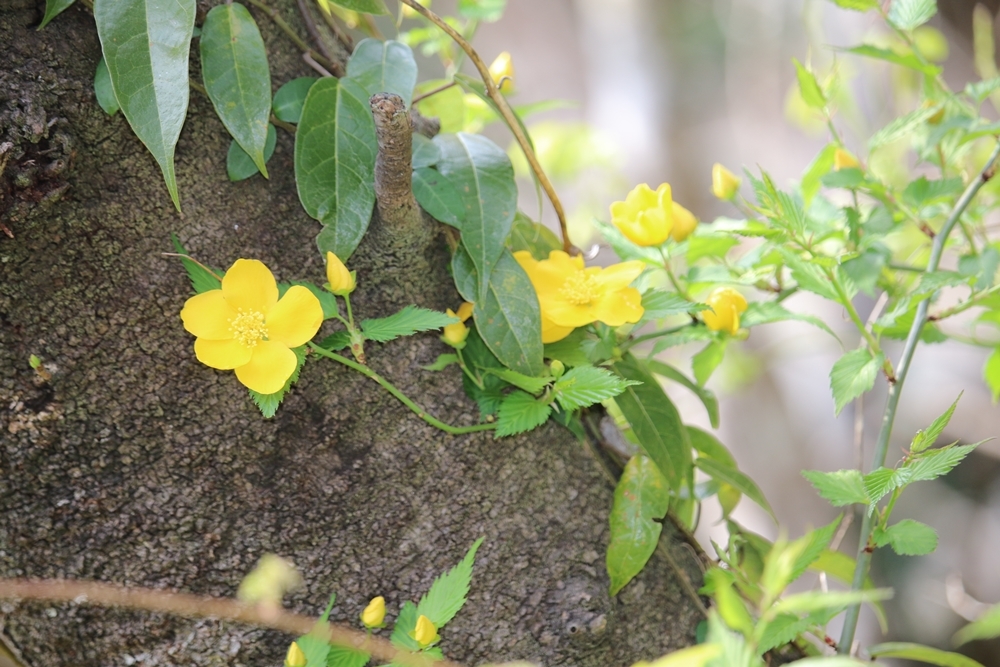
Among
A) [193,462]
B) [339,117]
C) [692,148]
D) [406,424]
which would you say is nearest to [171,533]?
[193,462]

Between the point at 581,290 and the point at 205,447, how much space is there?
316mm

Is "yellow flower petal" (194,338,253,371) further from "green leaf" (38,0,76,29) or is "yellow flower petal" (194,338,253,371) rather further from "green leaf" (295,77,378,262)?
"green leaf" (38,0,76,29)

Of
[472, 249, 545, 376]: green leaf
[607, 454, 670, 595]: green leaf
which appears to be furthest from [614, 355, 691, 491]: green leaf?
[472, 249, 545, 376]: green leaf

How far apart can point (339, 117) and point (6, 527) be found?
14.3 inches

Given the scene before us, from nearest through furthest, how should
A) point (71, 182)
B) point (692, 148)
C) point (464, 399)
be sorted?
point (71, 182)
point (464, 399)
point (692, 148)

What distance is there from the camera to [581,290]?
604 mm

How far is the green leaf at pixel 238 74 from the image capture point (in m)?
0.50

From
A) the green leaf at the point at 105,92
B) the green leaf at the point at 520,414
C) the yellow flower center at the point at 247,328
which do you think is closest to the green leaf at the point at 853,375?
the green leaf at the point at 520,414

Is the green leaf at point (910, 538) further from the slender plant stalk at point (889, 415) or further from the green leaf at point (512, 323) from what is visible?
the green leaf at point (512, 323)

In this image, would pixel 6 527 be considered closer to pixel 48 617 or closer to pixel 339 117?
pixel 48 617

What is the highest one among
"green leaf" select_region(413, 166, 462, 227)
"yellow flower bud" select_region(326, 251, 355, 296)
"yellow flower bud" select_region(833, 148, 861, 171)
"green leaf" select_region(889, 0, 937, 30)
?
"green leaf" select_region(889, 0, 937, 30)

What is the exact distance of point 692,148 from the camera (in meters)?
2.22

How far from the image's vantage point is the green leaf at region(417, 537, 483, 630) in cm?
49

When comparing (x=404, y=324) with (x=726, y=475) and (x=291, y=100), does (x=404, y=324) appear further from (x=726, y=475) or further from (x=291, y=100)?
(x=726, y=475)
